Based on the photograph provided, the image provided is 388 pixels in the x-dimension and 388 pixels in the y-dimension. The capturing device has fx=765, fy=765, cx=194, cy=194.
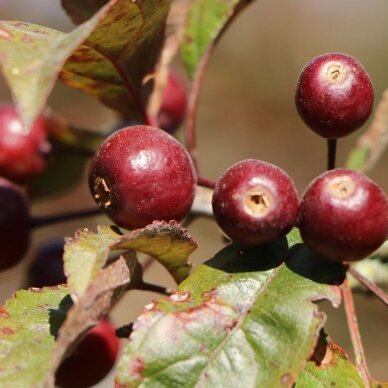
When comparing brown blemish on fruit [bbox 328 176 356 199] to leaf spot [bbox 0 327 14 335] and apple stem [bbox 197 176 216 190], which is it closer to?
apple stem [bbox 197 176 216 190]

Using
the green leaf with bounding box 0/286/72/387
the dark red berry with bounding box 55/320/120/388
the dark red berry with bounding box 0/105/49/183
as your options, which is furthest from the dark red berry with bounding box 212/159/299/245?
the dark red berry with bounding box 0/105/49/183

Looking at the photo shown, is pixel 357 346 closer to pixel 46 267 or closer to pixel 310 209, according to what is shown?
pixel 310 209

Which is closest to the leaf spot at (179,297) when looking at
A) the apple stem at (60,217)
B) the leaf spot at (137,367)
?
the leaf spot at (137,367)

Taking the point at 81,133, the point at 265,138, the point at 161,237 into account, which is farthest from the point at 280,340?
the point at 265,138

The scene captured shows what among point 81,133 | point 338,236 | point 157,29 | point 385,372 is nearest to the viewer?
point 338,236

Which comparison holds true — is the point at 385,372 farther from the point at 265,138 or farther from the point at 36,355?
the point at 36,355

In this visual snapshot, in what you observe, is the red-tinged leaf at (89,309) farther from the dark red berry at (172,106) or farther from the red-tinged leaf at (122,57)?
the dark red berry at (172,106)

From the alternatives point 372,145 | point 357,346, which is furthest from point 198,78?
point 357,346
